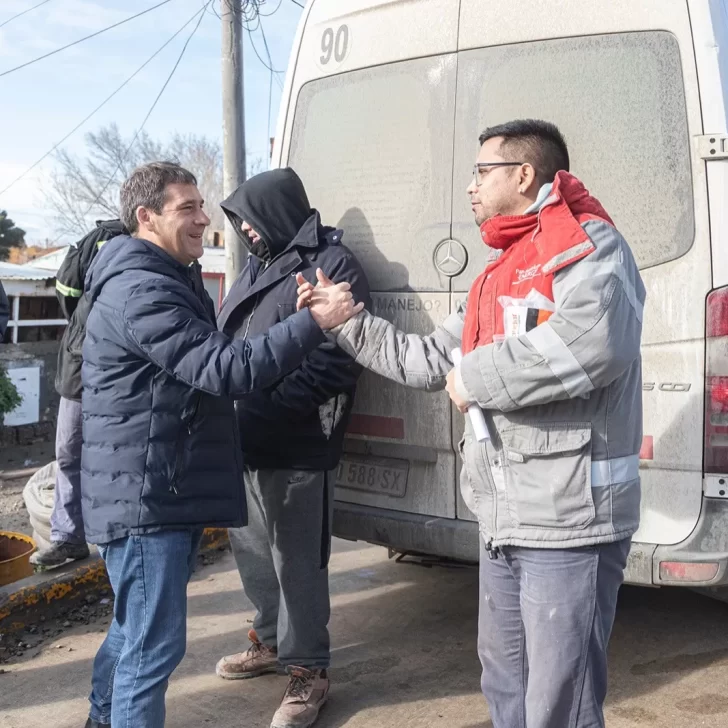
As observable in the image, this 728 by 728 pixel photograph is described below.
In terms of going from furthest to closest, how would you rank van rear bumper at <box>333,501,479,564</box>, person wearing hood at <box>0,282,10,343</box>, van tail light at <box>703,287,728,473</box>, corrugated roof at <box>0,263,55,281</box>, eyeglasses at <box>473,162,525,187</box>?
1. corrugated roof at <box>0,263,55,281</box>
2. person wearing hood at <box>0,282,10,343</box>
3. van rear bumper at <box>333,501,479,564</box>
4. van tail light at <box>703,287,728,473</box>
5. eyeglasses at <box>473,162,525,187</box>

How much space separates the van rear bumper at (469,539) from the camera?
297cm

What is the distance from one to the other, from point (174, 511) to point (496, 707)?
109cm

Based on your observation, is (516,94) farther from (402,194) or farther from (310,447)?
(310,447)

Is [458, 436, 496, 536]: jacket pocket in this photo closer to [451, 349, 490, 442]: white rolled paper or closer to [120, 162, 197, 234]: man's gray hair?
[451, 349, 490, 442]: white rolled paper

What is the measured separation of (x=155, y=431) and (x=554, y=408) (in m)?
1.16

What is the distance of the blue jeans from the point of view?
259 cm

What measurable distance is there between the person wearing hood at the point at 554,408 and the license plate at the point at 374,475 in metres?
1.24

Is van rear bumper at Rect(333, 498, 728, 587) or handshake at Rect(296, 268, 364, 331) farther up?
handshake at Rect(296, 268, 364, 331)

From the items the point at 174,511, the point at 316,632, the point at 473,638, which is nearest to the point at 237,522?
the point at 174,511

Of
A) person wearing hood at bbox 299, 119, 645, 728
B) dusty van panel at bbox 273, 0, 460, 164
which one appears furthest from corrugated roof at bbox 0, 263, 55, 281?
person wearing hood at bbox 299, 119, 645, 728

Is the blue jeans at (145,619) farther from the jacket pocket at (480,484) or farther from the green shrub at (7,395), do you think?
the green shrub at (7,395)

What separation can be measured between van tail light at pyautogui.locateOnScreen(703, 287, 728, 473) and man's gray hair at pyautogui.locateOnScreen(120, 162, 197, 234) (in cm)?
178

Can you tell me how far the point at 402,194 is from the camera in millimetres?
3525

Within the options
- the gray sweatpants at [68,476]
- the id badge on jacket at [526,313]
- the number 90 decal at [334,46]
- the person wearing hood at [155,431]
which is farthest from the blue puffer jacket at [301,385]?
the gray sweatpants at [68,476]
